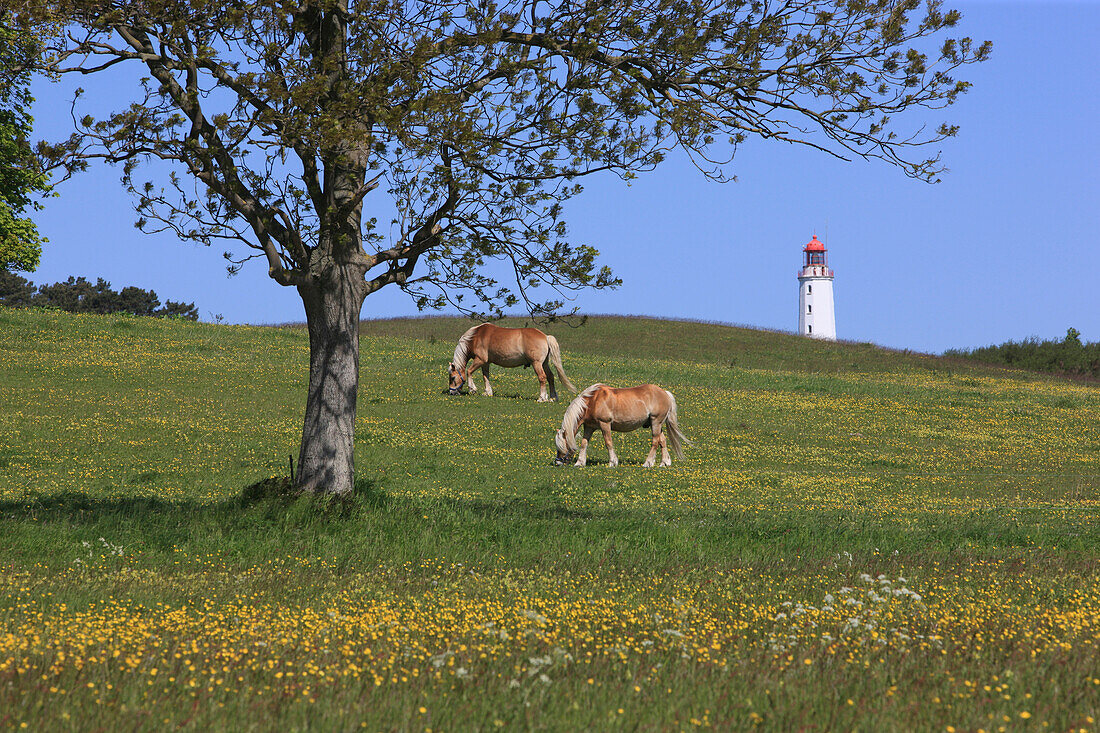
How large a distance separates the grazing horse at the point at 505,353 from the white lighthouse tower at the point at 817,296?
302 feet

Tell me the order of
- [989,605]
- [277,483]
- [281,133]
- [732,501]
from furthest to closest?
[732,501] < [277,483] < [281,133] < [989,605]

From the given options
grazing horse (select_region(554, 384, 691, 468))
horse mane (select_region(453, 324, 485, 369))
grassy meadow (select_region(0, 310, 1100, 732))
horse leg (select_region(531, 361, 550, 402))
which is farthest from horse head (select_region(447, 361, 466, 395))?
grazing horse (select_region(554, 384, 691, 468))

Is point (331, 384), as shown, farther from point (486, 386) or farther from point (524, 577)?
point (486, 386)

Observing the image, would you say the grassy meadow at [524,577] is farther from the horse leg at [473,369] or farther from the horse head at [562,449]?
the horse leg at [473,369]

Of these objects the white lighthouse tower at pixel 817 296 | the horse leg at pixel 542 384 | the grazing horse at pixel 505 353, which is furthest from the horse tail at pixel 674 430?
the white lighthouse tower at pixel 817 296

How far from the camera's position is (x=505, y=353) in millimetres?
34906

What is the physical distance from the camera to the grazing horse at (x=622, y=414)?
24.2 m

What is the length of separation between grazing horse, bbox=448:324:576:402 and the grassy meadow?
249cm

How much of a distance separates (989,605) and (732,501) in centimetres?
951

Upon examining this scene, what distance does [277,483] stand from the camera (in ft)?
51.3

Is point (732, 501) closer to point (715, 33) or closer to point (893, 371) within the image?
point (715, 33)

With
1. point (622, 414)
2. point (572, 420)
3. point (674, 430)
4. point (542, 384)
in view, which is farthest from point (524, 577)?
point (542, 384)

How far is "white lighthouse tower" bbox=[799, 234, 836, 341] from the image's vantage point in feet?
397

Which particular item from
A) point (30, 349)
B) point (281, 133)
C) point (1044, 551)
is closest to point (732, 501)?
point (1044, 551)
